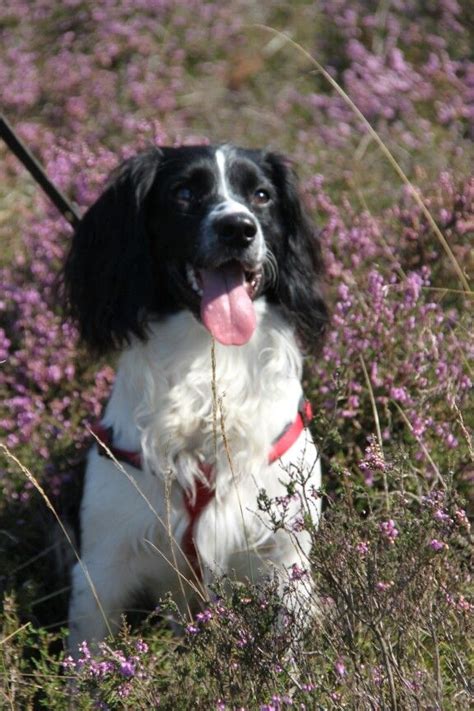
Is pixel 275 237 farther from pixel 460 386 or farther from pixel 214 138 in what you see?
pixel 214 138

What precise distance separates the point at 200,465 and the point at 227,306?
1.58ft

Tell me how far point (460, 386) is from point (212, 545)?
40.4 inches

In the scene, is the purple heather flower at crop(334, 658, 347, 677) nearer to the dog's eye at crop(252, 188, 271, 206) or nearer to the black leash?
the dog's eye at crop(252, 188, 271, 206)

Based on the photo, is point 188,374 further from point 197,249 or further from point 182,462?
point 197,249

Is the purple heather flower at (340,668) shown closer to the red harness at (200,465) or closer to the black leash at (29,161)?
the red harness at (200,465)

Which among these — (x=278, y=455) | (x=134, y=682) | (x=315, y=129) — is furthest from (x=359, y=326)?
(x=315, y=129)

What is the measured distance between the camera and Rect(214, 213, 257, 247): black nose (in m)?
3.17

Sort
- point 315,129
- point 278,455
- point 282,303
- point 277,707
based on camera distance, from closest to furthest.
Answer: point 277,707, point 278,455, point 282,303, point 315,129

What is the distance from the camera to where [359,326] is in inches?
157

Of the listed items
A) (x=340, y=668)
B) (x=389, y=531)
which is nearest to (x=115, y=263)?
(x=389, y=531)

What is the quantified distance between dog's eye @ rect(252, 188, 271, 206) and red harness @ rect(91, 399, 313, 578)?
25.8 inches

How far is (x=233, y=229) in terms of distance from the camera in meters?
Result: 3.17

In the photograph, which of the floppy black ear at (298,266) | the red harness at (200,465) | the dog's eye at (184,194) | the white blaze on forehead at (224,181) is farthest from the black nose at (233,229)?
the red harness at (200,465)

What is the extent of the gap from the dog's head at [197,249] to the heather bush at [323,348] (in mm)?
318
